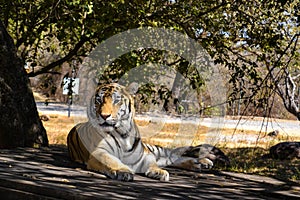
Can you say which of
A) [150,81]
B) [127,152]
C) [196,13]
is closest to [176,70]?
[150,81]

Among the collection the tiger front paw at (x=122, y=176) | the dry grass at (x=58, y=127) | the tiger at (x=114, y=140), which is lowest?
the dry grass at (x=58, y=127)

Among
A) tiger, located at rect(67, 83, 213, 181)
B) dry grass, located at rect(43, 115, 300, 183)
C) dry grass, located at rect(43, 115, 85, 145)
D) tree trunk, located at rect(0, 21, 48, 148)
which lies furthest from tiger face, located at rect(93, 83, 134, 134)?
dry grass, located at rect(43, 115, 85, 145)

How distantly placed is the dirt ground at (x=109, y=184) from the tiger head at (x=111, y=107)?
1.44 feet

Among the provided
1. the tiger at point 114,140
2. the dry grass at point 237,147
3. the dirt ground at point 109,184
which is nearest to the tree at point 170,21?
the dry grass at point 237,147

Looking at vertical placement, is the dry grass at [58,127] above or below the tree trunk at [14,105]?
Result: below

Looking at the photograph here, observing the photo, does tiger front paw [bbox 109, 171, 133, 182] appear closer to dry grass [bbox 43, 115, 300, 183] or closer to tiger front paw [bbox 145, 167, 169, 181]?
tiger front paw [bbox 145, 167, 169, 181]

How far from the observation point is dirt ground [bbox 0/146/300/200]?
10.5 ft

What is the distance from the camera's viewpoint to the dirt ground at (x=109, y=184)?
10.5 feet

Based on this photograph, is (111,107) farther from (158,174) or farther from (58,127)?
(58,127)

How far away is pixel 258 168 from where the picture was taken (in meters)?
6.18

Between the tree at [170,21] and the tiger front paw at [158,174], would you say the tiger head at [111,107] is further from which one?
the tree at [170,21]

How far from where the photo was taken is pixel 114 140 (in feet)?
13.4

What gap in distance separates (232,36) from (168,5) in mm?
1206

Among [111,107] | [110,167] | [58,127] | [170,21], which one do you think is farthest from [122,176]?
[58,127]
